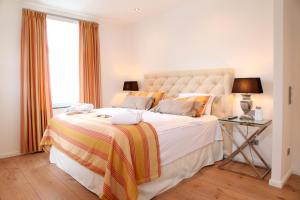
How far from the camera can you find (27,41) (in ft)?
11.8

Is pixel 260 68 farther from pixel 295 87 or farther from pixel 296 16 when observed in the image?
pixel 296 16

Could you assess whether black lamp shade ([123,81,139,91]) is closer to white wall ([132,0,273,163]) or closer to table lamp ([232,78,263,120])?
white wall ([132,0,273,163])

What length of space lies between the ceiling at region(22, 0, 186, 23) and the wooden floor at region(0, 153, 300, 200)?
2.72 metres

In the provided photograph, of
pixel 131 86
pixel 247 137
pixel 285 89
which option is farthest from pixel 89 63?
pixel 285 89

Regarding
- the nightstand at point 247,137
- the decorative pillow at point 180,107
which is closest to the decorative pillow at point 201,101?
the decorative pillow at point 180,107

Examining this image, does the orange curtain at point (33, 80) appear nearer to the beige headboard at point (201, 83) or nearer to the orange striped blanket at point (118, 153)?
the orange striped blanket at point (118, 153)

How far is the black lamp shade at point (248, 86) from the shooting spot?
275 centimetres

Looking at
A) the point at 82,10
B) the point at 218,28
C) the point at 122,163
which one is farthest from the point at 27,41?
the point at 218,28

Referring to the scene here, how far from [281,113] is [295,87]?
60 cm

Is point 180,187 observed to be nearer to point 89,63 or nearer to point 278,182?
point 278,182

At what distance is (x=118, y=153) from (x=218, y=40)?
97.5 inches

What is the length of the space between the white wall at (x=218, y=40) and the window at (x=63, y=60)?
4.83 ft

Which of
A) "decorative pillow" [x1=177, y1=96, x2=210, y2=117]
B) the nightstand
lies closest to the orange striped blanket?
"decorative pillow" [x1=177, y1=96, x2=210, y2=117]

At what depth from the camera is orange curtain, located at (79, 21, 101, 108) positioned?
4.29 m
